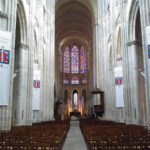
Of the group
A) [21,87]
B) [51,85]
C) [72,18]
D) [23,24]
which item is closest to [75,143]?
[21,87]

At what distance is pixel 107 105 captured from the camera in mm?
25578

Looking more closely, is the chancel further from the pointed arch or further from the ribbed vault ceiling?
the ribbed vault ceiling

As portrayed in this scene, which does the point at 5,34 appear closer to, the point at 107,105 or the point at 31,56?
the point at 31,56

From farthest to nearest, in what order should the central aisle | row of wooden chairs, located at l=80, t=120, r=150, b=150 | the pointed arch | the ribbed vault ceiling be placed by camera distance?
the ribbed vault ceiling → the pointed arch → the central aisle → row of wooden chairs, located at l=80, t=120, r=150, b=150

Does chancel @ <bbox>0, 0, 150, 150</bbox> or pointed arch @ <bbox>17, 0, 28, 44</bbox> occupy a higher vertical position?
pointed arch @ <bbox>17, 0, 28, 44</bbox>

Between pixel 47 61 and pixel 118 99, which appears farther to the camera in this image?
pixel 47 61

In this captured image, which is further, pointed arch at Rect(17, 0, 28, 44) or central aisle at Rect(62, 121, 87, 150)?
pointed arch at Rect(17, 0, 28, 44)

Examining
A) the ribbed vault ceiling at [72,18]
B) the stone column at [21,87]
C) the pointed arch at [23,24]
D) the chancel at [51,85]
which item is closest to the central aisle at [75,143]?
the chancel at [51,85]

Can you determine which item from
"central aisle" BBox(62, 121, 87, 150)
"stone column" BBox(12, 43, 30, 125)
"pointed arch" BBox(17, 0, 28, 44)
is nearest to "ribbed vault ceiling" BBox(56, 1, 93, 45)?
"pointed arch" BBox(17, 0, 28, 44)

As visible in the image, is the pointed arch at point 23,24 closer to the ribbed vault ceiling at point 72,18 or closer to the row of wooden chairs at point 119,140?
the row of wooden chairs at point 119,140

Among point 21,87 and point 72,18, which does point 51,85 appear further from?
point 72,18

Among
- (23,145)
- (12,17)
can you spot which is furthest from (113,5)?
(23,145)

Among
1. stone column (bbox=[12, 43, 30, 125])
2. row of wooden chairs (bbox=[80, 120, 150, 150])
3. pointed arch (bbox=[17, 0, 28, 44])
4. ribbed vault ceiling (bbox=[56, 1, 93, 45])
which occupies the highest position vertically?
ribbed vault ceiling (bbox=[56, 1, 93, 45])

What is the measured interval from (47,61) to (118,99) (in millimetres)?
13711
